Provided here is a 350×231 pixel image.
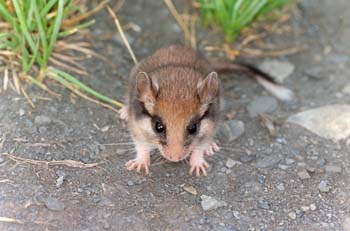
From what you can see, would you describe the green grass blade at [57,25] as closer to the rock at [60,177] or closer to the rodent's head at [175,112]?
the rodent's head at [175,112]

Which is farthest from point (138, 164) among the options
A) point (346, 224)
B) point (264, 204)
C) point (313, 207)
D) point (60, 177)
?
point (346, 224)

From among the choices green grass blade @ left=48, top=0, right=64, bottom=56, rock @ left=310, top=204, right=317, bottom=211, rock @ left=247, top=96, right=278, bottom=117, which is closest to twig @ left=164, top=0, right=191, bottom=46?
rock @ left=247, top=96, right=278, bottom=117

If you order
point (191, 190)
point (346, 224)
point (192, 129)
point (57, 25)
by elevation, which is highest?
point (57, 25)

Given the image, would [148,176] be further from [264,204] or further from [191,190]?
[264,204]

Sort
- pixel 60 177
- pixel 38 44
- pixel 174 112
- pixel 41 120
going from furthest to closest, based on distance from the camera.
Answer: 1. pixel 38 44
2. pixel 41 120
3. pixel 60 177
4. pixel 174 112

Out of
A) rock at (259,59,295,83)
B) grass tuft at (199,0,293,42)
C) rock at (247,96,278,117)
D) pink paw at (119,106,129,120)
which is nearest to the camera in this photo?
pink paw at (119,106,129,120)

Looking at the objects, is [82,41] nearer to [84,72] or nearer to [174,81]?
[84,72]

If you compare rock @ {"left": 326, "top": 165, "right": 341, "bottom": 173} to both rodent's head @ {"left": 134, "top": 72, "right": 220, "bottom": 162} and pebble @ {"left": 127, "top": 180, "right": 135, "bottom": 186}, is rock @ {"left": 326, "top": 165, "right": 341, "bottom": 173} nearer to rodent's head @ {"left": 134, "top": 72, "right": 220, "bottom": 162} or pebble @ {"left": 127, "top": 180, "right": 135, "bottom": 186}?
rodent's head @ {"left": 134, "top": 72, "right": 220, "bottom": 162}
